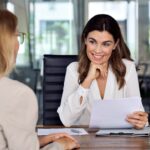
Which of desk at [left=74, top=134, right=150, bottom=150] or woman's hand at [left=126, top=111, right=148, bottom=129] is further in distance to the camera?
woman's hand at [left=126, top=111, right=148, bottom=129]

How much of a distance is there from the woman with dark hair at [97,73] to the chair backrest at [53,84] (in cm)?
16

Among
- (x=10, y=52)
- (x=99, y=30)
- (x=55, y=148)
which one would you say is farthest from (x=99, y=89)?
(x=10, y=52)

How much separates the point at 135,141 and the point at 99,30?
2.69ft

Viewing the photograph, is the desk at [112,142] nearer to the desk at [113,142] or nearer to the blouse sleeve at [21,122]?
the desk at [113,142]

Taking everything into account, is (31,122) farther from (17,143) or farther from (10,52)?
(10,52)

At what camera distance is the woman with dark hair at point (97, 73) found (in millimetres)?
2279

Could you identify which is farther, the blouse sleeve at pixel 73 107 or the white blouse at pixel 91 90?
the white blouse at pixel 91 90

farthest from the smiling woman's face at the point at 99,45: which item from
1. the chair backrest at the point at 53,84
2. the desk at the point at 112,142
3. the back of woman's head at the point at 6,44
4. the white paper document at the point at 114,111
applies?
the back of woman's head at the point at 6,44

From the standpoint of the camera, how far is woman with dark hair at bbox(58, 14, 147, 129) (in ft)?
7.48

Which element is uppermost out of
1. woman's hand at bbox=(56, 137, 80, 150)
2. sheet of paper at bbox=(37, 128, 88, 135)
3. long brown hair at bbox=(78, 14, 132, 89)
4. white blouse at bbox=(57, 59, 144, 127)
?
long brown hair at bbox=(78, 14, 132, 89)

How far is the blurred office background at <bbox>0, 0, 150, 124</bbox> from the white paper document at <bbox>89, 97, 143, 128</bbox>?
13.7 feet

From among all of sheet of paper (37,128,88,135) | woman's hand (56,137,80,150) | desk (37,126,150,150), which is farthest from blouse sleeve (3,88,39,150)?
sheet of paper (37,128,88,135)

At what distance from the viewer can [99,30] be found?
2.37 metres

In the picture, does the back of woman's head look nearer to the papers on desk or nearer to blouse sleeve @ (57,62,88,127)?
the papers on desk
